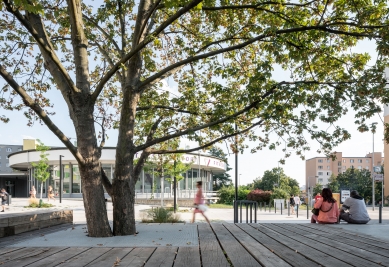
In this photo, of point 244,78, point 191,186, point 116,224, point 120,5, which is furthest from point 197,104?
point 191,186

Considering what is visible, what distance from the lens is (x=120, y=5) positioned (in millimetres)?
12000

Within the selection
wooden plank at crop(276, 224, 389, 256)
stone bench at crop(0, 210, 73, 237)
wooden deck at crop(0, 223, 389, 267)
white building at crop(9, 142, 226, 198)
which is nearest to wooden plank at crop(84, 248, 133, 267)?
wooden deck at crop(0, 223, 389, 267)

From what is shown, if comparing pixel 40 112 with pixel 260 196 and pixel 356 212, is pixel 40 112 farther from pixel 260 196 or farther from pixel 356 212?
pixel 260 196

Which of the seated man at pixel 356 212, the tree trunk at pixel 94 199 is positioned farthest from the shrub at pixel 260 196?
the tree trunk at pixel 94 199

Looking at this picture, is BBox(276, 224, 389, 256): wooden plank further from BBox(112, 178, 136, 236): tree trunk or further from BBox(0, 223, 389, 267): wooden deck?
BBox(112, 178, 136, 236): tree trunk

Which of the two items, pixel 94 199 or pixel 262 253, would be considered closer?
pixel 262 253

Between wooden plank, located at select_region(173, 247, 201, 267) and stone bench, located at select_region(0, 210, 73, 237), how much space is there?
441 cm

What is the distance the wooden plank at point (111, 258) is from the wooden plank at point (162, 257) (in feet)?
1.38

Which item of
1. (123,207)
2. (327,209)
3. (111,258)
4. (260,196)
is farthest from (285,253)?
(260,196)

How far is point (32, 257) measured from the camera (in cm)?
591

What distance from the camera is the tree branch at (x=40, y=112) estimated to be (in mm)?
8375

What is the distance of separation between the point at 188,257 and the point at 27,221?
19.3 feet

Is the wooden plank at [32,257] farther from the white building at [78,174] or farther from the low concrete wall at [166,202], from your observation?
the white building at [78,174]

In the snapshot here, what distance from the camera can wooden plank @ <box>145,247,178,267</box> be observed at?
17.0ft
